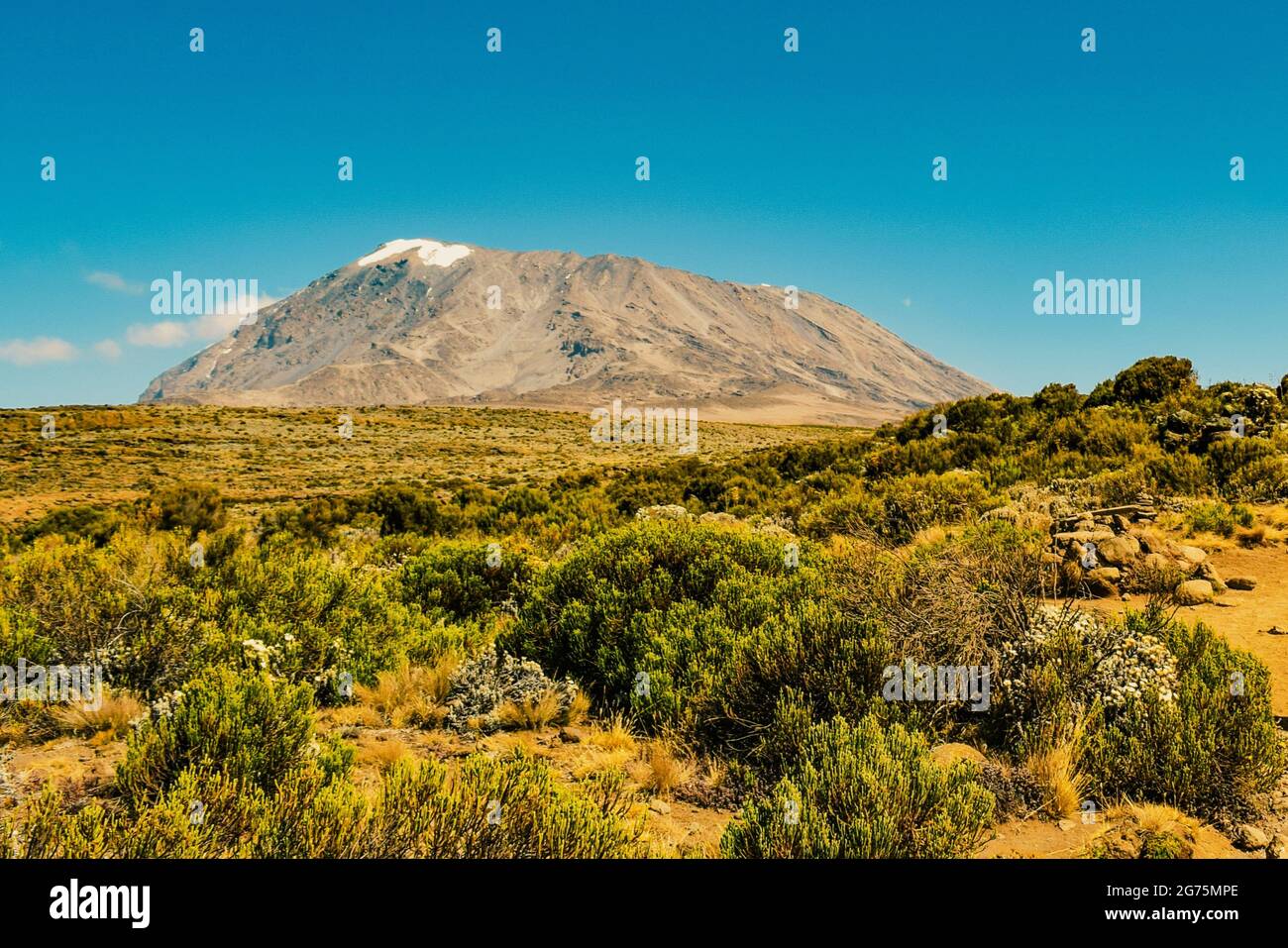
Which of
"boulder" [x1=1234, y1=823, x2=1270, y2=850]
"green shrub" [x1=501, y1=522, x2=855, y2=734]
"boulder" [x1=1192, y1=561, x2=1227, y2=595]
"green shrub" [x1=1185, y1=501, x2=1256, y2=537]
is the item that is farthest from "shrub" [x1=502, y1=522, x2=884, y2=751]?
"green shrub" [x1=1185, y1=501, x2=1256, y2=537]

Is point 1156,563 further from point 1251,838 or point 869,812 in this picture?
point 869,812

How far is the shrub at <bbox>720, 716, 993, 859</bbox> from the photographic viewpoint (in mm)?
3328

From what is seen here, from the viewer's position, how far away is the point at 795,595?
6.68 meters

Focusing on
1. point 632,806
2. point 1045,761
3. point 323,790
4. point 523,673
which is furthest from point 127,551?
point 1045,761

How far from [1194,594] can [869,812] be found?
6720 mm

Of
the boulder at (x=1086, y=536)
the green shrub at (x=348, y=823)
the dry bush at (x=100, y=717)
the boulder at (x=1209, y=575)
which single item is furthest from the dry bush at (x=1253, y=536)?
the dry bush at (x=100, y=717)

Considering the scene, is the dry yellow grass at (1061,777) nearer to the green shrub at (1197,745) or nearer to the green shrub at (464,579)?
the green shrub at (1197,745)

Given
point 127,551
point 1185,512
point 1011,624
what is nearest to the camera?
point 1011,624

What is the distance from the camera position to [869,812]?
3490mm

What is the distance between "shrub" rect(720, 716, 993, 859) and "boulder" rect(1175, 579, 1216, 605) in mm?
5822

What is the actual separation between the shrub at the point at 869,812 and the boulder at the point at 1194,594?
5822mm

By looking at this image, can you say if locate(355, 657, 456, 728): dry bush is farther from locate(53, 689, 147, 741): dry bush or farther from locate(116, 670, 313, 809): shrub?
locate(53, 689, 147, 741): dry bush
